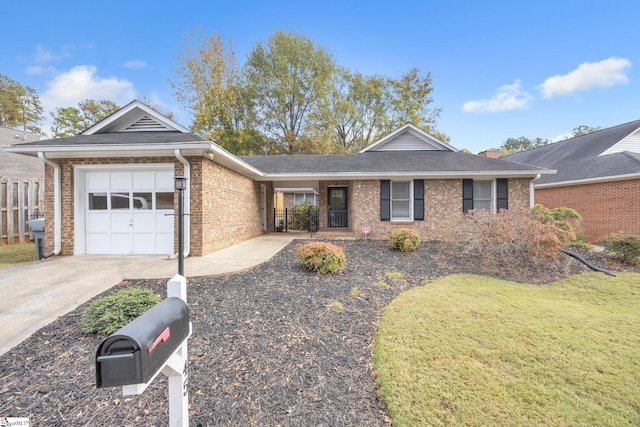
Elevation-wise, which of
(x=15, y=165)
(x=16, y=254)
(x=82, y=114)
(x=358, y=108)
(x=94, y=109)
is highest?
(x=358, y=108)

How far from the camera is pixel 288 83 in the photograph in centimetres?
2206

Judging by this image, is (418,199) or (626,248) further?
(418,199)

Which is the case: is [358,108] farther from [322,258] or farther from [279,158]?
[322,258]

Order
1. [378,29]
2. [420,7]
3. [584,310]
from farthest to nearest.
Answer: [378,29] → [420,7] → [584,310]

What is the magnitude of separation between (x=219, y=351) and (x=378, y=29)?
15755 mm

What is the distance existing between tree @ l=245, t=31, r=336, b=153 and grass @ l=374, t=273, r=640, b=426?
20.3 metres

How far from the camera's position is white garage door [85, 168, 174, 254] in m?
7.41

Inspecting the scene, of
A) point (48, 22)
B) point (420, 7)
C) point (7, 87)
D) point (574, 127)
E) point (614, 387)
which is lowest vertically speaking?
point (614, 387)

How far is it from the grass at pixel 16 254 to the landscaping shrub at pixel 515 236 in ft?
43.2

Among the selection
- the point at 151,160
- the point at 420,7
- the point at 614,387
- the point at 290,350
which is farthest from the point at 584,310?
the point at 420,7

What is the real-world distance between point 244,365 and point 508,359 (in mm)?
3058

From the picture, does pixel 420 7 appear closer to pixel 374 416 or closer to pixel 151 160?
pixel 151 160

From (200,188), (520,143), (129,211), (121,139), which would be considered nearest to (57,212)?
(129,211)

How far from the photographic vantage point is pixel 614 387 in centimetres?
267
